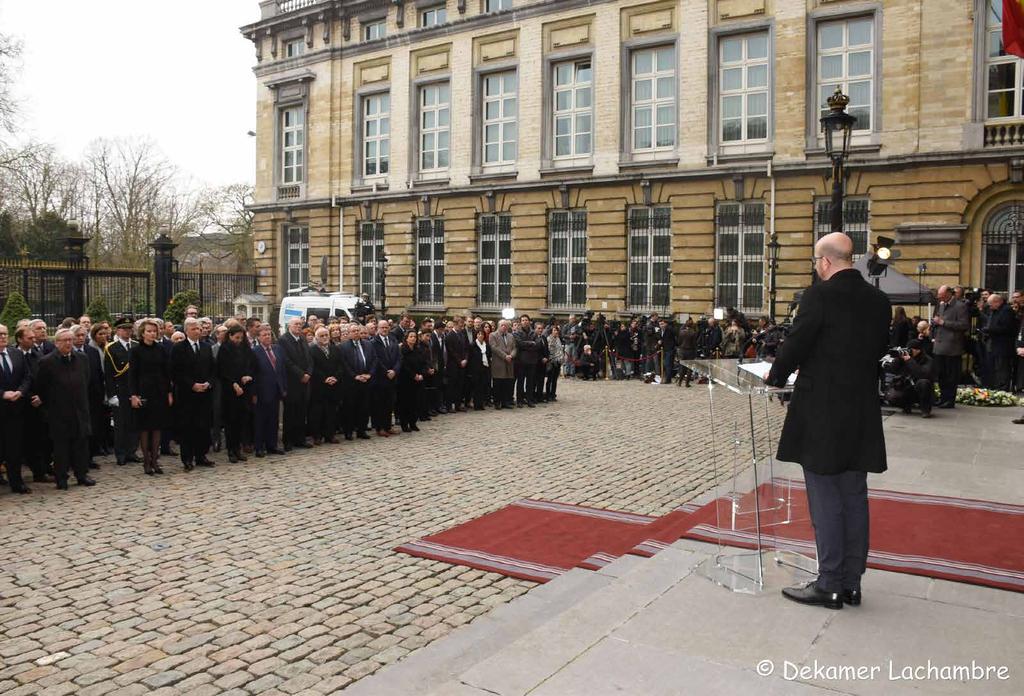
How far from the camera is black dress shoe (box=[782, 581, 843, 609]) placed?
4977 mm

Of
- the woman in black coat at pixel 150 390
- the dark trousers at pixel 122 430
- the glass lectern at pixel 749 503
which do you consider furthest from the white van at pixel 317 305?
the glass lectern at pixel 749 503

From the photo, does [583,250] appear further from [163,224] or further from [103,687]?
[163,224]

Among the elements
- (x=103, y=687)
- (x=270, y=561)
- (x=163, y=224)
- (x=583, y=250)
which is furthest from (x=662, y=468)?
(x=163, y=224)

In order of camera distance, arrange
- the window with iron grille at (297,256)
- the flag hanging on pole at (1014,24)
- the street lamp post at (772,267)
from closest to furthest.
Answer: the flag hanging on pole at (1014,24), the street lamp post at (772,267), the window with iron grille at (297,256)

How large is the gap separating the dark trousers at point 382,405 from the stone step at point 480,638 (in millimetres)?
8277

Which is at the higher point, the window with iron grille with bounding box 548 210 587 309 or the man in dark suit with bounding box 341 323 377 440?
the window with iron grille with bounding box 548 210 587 309

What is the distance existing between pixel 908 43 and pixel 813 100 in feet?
9.46

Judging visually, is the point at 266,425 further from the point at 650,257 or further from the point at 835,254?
the point at 650,257

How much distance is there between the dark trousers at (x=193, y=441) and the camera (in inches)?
436

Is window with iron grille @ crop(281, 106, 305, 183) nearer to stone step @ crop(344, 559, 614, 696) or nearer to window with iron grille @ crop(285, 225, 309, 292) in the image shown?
window with iron grille @ crop(285, 225, 309, 292)

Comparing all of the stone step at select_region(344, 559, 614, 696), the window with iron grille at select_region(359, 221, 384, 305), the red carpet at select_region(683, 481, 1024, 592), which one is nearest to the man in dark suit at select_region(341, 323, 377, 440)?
the red carpet at select_region(683, 481, 1024, 592)

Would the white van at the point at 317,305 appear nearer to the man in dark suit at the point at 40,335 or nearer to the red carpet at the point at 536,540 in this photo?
the man in dark suit at the point at 40,335

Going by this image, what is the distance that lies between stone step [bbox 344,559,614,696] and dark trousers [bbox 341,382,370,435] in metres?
7.91

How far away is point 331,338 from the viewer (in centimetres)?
1359
